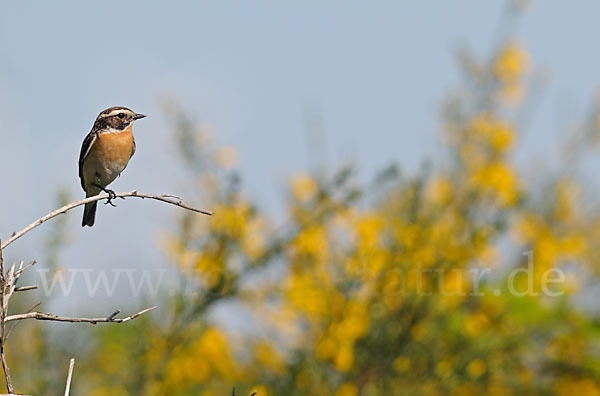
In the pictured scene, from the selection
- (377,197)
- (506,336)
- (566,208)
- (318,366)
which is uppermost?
(566,208)

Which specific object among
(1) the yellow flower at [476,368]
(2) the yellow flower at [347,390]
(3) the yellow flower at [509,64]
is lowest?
(2) the yellow flower at [347,390]

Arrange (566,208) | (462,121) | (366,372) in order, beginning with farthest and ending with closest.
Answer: (566,208) < (462,121) < (366,372)

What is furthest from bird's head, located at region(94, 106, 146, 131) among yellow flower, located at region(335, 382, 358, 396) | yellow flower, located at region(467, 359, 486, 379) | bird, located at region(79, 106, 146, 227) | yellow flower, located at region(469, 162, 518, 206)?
yellow flower, located at region(469, 162, 518, 206)

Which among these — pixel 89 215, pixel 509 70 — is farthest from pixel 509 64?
pixel 89 215

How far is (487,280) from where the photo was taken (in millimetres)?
5691

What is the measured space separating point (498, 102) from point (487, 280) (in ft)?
4.47

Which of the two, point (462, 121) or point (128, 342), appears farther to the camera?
point (462, 121)

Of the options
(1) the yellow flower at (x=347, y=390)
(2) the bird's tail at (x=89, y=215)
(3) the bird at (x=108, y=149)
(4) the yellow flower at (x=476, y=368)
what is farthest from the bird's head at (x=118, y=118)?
(4) the yellow flower at (x=476, y=368)

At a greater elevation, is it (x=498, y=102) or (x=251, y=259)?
(x=498, y=102)

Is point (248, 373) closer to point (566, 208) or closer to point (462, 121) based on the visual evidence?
point (462, 121)

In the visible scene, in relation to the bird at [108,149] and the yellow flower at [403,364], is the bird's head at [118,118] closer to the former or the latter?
the bird at [108,149]

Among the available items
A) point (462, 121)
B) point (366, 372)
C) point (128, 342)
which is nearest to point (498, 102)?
point (462, 121)

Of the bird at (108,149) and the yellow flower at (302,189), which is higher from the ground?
the yellow flower at (302,189)

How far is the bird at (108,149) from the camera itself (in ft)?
11.1
